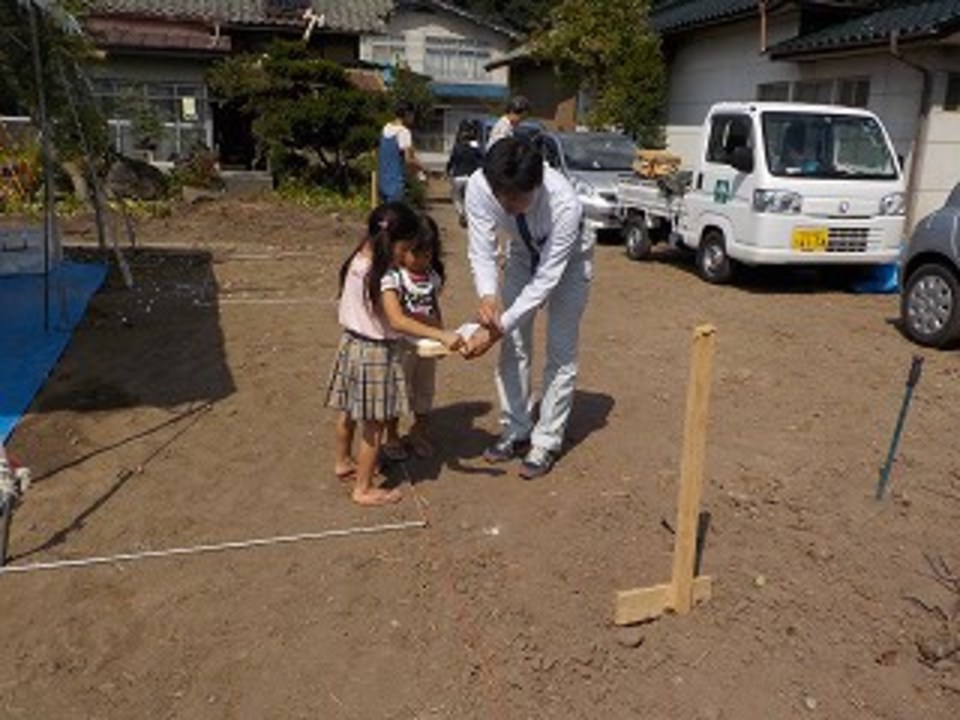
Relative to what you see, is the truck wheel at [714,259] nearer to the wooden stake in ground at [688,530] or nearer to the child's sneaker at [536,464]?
the child's sneaker at [536,464]

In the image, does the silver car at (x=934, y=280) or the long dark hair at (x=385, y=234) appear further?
the silver car at (x=934, y=280)

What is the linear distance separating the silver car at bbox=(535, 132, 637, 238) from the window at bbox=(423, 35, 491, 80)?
20391 mm

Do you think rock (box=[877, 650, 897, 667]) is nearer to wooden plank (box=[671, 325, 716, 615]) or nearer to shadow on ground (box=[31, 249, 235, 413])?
wooden plank (box=[671, 325, 716, 615])

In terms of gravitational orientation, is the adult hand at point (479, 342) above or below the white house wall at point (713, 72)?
below

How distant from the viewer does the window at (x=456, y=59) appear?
102 feet

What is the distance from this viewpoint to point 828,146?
26.7 feet

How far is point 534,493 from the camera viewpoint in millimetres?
3877

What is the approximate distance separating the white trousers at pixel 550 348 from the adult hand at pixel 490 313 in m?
0.29

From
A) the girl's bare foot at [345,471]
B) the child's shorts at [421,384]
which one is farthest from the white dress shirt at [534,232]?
the girl's bare foot at [345,471]

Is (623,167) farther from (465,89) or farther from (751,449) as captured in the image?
(465,89)

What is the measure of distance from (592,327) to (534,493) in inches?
131

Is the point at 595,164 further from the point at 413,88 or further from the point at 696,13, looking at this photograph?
the point at 413,88

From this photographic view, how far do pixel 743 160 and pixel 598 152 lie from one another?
4.22m

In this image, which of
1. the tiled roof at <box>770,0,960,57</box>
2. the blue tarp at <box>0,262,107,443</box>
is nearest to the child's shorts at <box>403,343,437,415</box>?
the blue tarp at <box>0,262,107,443</box>
